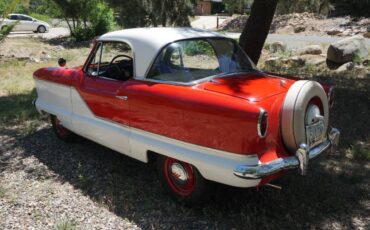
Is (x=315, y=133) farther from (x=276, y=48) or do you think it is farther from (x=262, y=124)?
(x=276, y=48)

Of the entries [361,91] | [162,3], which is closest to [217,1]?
[162,3]

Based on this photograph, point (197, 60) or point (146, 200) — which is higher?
point (197, 60)

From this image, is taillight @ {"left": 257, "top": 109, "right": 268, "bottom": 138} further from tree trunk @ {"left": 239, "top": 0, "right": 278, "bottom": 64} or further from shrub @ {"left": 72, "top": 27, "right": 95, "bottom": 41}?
shrub @ {"left": 72, "top": 27, "right": 95, "bottom": 41}

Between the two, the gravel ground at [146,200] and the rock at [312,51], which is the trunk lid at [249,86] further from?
the rock at [312,51]

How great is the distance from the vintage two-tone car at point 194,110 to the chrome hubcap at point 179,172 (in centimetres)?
1

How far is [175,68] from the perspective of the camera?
442 cm

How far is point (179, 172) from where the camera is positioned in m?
4.13

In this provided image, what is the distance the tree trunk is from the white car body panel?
13.7 feet

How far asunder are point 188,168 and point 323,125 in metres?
1.37

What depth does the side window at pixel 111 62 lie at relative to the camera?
498 centimetres

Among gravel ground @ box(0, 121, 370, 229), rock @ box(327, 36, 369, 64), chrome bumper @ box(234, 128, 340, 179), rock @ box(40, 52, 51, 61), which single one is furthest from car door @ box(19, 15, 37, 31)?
chrome bumper @ box(234, 128, 340, 179)

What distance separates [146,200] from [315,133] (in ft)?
5.94

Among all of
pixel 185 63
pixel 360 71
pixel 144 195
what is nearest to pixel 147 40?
pixel 185 63

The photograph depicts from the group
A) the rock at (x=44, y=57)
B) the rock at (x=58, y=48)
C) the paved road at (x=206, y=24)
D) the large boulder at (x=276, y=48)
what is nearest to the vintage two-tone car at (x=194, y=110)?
the rock at (x=44, y=57)
